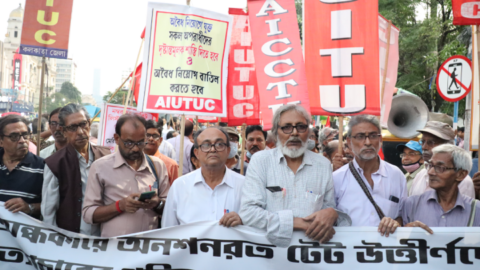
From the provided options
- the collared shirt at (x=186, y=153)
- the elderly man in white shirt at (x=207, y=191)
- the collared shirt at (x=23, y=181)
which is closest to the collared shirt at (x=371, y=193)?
the elderly man in white shirt at (x=207, y=191)

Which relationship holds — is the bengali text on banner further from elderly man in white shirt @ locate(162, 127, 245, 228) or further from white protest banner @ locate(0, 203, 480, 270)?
white protest banner @ locate(0, 203, 480, 270)

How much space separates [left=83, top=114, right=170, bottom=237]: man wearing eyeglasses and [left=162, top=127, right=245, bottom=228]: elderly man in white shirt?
157 mm

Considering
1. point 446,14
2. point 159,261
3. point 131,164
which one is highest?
point 446,14

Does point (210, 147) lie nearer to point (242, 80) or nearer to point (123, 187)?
point (123, 187)

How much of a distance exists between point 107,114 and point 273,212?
12.9 ft

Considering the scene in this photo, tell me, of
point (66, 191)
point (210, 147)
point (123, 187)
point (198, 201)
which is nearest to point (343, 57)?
point (210, 147)

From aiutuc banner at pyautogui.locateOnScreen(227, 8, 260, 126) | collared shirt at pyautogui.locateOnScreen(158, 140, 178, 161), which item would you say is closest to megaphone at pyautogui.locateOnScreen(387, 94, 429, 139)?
aiutuc banner at pyautogui.locateOnScreen(227, 8, 260, 126)

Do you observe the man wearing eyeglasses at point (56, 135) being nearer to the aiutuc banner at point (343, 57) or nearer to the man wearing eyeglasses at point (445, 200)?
the aiutuc banner at point (343, 57)

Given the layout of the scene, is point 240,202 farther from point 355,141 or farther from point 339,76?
point 339,76

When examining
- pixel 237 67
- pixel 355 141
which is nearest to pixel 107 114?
pixel 237 67

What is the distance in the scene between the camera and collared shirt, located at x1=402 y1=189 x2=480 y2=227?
10.5 feet

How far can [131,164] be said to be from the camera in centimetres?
331

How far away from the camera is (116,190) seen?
320 cm

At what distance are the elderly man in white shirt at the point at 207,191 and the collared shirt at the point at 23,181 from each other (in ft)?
3.42
